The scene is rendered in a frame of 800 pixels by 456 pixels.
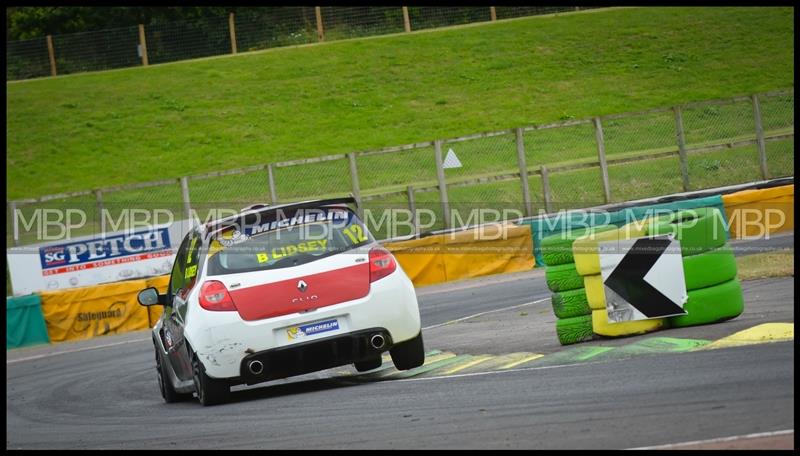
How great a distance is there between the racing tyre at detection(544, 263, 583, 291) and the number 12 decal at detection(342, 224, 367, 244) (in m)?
1.73

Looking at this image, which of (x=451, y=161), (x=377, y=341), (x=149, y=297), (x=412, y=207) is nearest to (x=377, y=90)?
(x=451, y=161)

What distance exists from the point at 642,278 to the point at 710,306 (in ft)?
2.13

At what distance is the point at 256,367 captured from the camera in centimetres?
958

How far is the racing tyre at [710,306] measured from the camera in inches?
414

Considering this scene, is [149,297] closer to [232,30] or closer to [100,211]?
[100,211]

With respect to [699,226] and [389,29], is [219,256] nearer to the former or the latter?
[699,226]

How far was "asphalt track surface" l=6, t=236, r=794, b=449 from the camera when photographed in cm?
676

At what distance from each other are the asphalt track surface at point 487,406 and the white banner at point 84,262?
945cm

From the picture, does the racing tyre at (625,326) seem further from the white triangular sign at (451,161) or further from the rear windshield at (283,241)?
the white triangular sign at (451,161)

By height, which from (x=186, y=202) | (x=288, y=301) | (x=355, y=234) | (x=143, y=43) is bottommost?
(x=288, y=301)

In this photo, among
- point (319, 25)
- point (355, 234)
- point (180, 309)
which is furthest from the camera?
point (319, 25)

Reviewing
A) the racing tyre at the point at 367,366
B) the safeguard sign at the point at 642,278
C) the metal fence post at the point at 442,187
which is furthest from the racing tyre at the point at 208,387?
the metal fence post at the point at 442,187

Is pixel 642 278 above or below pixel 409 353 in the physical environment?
above

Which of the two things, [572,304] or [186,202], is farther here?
[186,202]
